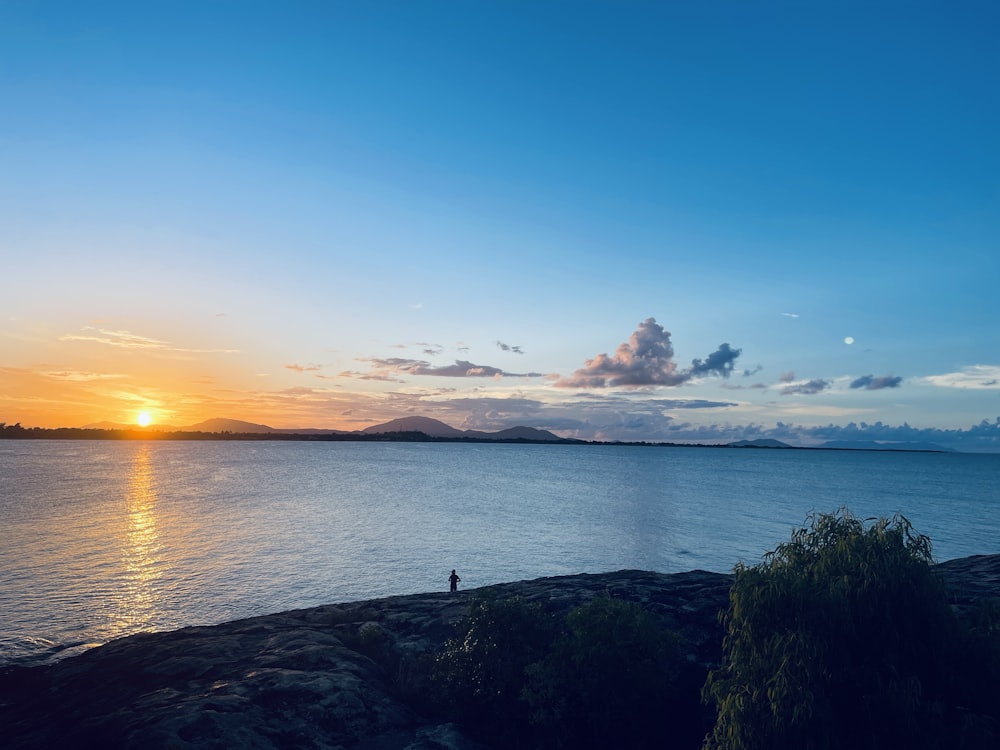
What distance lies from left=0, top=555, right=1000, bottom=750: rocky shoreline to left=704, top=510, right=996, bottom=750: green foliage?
33.0ft

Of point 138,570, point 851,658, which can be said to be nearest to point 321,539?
point 138,570

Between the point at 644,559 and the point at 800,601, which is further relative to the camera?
the point at 644,559

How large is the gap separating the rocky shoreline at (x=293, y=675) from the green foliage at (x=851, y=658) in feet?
33.0

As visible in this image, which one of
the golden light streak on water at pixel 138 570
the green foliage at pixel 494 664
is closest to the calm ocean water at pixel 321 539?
the golden light streak on water at pixel 138 570

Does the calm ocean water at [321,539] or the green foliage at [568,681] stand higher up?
the green foliage at [568,681]

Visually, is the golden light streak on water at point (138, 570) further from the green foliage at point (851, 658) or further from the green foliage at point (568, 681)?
the green foliage at point (851, 658)

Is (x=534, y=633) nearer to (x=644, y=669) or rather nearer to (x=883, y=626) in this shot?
(x=644, y=669)

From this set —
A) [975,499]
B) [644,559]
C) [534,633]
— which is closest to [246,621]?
[534,633]

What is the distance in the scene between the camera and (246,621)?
3944 centimetres

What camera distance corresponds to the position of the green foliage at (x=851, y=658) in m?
19.4

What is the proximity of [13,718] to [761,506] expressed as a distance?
13147 cm

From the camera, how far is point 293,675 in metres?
27.5

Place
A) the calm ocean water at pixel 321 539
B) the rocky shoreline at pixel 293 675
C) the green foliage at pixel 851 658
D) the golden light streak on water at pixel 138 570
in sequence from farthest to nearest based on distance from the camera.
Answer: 1. the calm ocean water at pixel 321 539
2. the golden light streak on water at pixel 138 570
3. the rocky shoreline at pixel 293 675
4. the green foliage at pixel 851 658

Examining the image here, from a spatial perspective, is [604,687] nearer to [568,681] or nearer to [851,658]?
[568,681]
